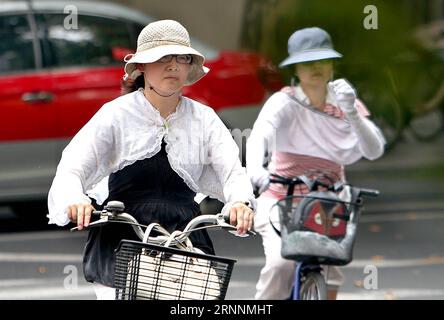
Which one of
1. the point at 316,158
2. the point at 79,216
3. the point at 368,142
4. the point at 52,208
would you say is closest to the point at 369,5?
the point at 79,216

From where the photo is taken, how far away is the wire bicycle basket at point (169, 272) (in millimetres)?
2205

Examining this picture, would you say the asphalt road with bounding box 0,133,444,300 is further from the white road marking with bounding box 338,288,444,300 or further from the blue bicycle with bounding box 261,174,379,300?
the blue bicycle with bounding box 261,174,379,300

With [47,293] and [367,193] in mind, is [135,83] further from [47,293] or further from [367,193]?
[47,293]

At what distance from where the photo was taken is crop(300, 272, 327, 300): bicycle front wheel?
3596mm

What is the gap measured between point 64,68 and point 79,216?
5847 mm

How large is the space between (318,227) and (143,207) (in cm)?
97

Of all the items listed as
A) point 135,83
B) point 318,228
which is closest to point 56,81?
point 318,228

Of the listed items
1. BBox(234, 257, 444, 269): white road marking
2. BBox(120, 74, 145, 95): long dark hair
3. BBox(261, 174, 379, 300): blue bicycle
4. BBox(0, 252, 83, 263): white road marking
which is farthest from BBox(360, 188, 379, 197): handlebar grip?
BBox(0, 252, 83, 263): white road marking

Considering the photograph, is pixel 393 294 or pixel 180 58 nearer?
pixel 180 58

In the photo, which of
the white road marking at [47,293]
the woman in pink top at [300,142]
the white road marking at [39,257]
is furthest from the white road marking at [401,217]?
the woman in pink top at [300,142]

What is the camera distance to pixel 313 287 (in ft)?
11.9

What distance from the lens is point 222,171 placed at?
8.84ft

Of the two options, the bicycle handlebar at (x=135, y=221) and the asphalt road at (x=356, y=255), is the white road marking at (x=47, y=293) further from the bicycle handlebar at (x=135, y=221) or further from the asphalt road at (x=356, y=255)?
the bicycle handlebar at (x=135, y=221)

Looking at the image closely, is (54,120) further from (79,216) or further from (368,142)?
(79,216)
